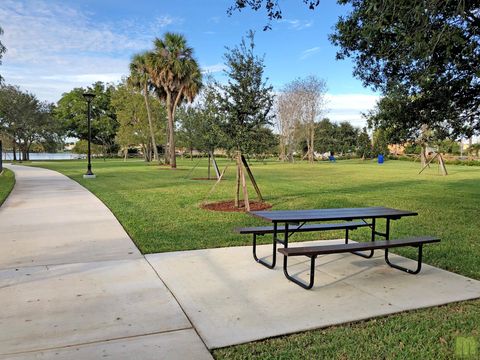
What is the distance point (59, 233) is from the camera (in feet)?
24.3

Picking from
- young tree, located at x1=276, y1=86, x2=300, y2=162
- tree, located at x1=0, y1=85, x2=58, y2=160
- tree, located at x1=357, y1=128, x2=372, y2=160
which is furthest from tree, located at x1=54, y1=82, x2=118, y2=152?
tree, located at x1=357, y1=128, x2=372, y2=160

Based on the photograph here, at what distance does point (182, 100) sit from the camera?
116 ft

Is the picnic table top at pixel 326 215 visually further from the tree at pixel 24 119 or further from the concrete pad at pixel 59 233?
the tree at pixel 24 119

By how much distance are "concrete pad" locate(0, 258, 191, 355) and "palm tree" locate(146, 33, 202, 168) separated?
27171 mm

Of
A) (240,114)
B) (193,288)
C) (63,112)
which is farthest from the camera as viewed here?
(63,112)

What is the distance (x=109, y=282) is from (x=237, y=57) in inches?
275

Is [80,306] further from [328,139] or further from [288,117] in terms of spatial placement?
[328,139]

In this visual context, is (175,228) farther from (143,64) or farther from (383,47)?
(143,64)

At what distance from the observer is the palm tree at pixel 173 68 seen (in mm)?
31453

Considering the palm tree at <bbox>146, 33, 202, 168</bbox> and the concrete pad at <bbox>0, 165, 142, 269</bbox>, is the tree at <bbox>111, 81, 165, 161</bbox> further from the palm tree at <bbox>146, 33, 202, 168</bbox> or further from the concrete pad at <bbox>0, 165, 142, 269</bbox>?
the concrete pad at <bbox>0, 165, 142, 269</bbox>

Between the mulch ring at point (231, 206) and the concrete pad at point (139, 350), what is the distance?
7.12m

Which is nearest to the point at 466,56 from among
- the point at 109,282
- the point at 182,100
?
the point at 109,282

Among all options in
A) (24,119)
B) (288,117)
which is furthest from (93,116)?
(288,117)

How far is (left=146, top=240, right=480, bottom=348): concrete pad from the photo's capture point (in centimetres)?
365
